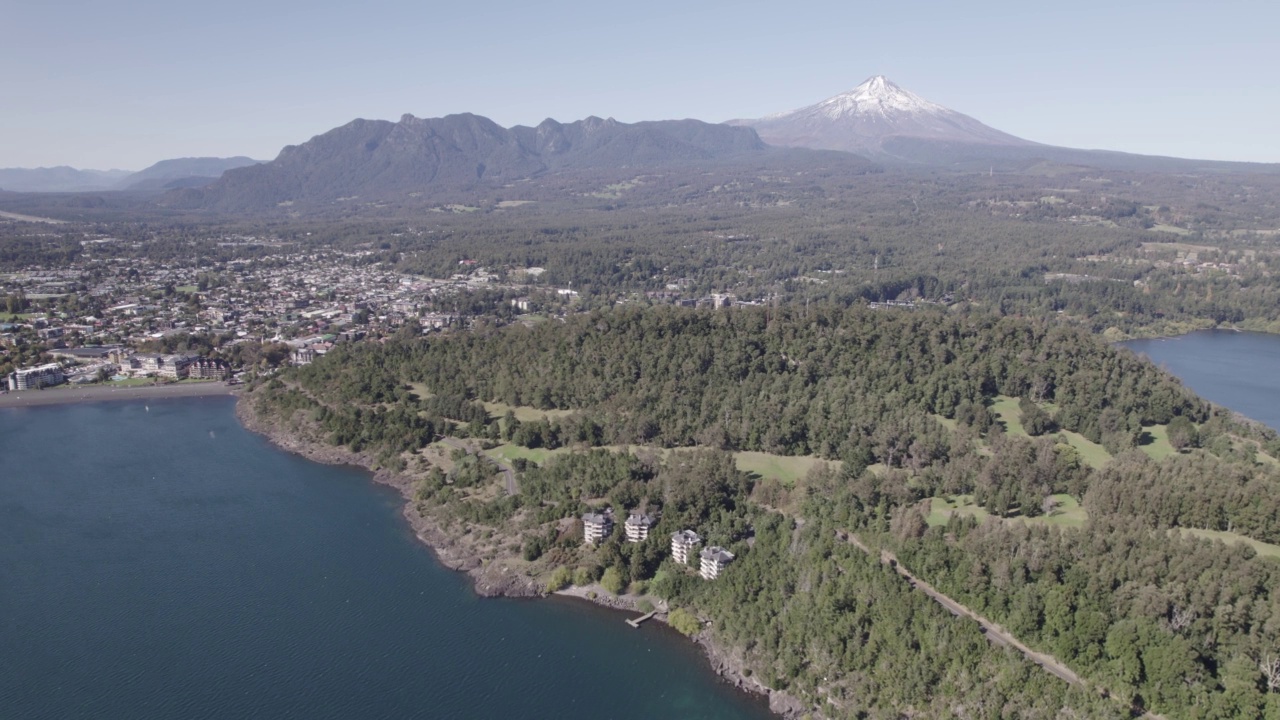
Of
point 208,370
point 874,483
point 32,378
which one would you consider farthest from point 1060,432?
point 32,378

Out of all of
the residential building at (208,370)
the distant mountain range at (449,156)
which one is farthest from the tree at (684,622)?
the distant mountain range at (449,156)

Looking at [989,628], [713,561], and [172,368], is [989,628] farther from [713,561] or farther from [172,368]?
[172,368]

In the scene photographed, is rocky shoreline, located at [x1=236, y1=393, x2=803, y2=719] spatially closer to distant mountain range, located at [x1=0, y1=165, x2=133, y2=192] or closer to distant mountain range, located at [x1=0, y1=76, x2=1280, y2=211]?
distant mountain range, located at [x1=0, y1=76, x2=1280, y2=211]

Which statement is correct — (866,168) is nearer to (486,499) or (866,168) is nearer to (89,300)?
(89,300)

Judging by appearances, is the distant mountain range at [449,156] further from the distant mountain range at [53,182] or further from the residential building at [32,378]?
the distant mountain range at [53,182]

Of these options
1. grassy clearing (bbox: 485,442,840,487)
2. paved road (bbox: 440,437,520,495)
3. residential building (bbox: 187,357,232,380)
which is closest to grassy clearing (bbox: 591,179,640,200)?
residential building (bbox: 187,357,232,380)
